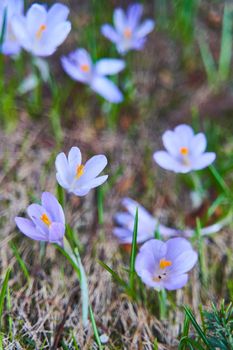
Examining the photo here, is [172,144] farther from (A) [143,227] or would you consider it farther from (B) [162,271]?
(B) [162,271]

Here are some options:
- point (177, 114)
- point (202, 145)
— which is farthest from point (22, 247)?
point (177, 114)

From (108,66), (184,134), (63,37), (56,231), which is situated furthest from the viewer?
(108,66)

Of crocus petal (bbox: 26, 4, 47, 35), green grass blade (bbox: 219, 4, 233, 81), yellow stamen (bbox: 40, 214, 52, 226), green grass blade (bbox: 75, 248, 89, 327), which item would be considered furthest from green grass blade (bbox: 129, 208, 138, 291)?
green grass blade (bbox: 219, 4, 233, 81)

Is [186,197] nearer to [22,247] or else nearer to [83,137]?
[83,137]

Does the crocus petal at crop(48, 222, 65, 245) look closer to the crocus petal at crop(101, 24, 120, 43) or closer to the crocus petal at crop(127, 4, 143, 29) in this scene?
the crocus petal at crop(101, 24, 120, 43)

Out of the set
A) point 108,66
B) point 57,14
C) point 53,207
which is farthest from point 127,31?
point 53,207

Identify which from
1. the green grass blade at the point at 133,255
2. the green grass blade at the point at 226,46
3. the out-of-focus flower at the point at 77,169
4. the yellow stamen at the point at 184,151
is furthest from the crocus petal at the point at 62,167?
the green grass blade at the point at 226,46
